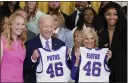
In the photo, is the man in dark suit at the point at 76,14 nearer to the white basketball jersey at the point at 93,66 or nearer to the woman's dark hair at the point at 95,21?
A: the woman's dark hair at the point at 95,21

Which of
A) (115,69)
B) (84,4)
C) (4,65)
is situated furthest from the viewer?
(84,4)

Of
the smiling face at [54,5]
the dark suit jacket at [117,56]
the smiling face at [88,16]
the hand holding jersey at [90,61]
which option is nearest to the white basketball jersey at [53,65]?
the hand holding jersey at [90,61]

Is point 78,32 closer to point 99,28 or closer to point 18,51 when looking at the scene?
point 99,28

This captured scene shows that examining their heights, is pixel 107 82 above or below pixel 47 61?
below

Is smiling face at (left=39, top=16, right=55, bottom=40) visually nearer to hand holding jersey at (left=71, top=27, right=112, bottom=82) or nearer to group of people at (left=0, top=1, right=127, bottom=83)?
group of people at (left=0, top=1, right=127, bottom=83)

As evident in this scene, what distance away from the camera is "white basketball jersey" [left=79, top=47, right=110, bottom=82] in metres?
2.85

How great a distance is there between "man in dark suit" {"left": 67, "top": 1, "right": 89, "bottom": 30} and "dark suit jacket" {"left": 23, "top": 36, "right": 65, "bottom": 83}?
475 millimetres

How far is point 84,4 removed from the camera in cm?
345

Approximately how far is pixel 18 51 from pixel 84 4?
41.0 inches

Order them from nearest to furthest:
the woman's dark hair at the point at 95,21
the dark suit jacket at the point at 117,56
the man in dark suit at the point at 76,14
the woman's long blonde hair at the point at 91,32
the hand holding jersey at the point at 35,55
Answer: the hand holding jersey at the point at 35,55 → the woman's long blonde hair at the point at 91,32 → the dark suit jacket at the point at 117,56 → the woman's dark hair at the point at 95,21 → the man in dark suit at the point at 76,14

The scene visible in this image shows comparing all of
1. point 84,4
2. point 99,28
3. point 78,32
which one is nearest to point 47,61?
point 78,32

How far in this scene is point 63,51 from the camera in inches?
113

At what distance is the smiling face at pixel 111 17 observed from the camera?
3062mm

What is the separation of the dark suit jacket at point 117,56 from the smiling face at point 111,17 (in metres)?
0.10
